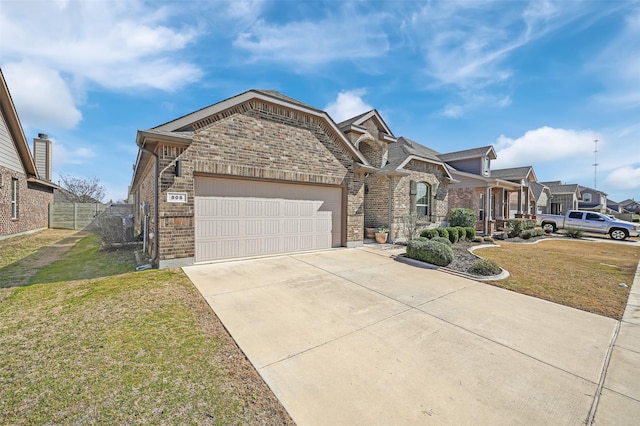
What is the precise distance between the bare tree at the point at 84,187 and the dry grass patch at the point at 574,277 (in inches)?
1428

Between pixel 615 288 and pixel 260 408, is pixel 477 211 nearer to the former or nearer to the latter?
pixel 615 288

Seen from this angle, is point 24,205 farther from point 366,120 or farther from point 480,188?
point 480,188

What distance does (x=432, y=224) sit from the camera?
1540cm

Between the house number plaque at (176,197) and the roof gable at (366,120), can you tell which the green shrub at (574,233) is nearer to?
the roof gable at (366,120)

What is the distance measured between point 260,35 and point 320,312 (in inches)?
325

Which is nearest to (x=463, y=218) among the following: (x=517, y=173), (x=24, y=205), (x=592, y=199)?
(x=517, y=173)

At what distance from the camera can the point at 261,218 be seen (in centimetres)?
854

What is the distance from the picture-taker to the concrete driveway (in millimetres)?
2449

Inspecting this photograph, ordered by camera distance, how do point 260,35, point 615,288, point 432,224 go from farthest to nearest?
point 432,224, point 260,35, point 615,288

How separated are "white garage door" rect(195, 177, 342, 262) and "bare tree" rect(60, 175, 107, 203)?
29039 mm

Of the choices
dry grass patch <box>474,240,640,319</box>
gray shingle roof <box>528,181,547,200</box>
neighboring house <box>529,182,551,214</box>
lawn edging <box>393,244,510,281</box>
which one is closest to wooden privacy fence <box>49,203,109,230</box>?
lawn edging <box>393,244,510,281</box>

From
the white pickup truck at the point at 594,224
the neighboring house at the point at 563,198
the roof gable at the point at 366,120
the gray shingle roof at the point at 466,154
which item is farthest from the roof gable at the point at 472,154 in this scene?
the neighboring house at the point at 563,198

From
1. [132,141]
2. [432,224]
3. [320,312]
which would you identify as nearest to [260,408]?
[320,312]

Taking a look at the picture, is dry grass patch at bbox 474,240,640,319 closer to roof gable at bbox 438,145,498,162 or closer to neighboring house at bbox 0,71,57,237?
roof gable at bbox 438,145,498,162
